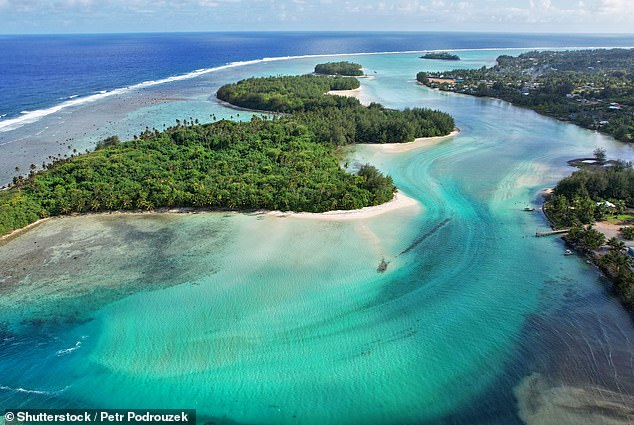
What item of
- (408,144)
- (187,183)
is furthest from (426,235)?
(408,144)

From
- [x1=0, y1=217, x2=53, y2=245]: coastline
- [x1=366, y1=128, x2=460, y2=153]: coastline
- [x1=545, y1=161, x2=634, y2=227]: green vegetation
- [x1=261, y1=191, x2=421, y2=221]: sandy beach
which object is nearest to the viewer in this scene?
[x1=0, y1=217, x2=53, y2=245]: coastline

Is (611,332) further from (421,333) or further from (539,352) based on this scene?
(421,333)

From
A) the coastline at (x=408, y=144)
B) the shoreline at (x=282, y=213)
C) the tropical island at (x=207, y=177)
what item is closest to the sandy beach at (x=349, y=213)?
the shoreline at (x=282, y=213)

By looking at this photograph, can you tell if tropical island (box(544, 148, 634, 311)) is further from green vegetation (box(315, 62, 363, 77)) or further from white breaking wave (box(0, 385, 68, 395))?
green vegetation (box(315, 62, 363, 77))

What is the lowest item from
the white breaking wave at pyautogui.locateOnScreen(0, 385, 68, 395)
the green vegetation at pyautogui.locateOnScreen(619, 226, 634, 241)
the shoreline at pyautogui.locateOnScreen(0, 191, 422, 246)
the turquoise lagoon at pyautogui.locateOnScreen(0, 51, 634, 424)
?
the white breaking wave at pyautogui.locateOnScreen(0, 385, 68, 395)

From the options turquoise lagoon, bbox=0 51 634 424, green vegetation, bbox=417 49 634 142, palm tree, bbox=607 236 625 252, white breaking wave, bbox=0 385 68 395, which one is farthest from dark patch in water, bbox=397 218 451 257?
green vegetation, bbox=417 49 634 142

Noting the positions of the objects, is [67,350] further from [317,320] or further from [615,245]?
[615,245]

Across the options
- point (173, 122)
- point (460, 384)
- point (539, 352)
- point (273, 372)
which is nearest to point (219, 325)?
point (273, 372)

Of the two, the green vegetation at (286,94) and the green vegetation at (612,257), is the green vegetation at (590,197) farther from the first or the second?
the green vegetation at (286,94)
